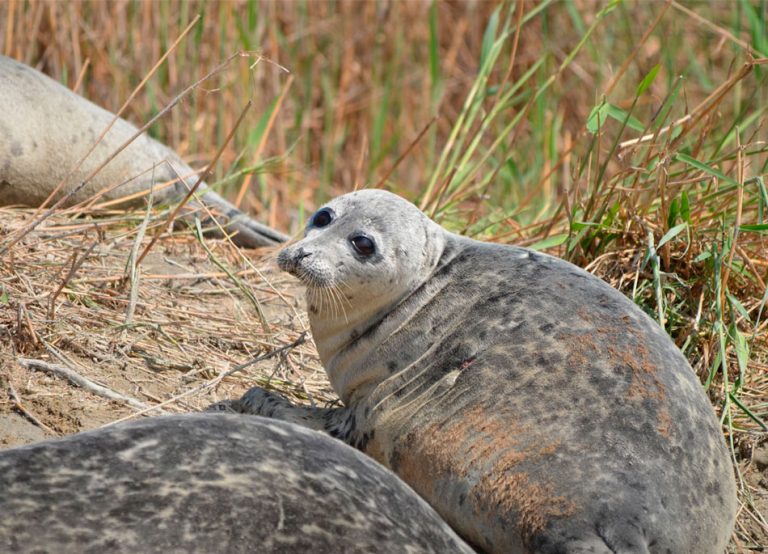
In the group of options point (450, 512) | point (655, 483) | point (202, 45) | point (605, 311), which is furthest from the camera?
point (202, 45)

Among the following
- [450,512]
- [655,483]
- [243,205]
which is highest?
[655,483]

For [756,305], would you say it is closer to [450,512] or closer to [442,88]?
[450,512]

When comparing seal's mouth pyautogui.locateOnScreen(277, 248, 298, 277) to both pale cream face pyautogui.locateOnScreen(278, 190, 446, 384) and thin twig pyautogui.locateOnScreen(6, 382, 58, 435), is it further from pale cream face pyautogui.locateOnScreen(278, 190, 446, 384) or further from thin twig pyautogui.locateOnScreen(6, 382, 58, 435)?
thin twig pyautogui.locateOnScreen(6, 382, 58, 435)

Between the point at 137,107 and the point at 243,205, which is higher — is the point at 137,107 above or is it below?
above

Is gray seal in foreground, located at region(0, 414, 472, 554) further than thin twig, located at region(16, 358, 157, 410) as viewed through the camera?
No

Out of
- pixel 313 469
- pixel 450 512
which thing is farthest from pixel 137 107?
pixel 313 469

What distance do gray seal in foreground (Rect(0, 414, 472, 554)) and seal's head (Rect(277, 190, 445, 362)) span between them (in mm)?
1108

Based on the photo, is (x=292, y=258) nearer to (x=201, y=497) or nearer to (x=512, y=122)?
(x=201, y=497)

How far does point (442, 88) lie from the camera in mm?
8086

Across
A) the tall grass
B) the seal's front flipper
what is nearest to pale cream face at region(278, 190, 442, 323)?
the seal's front flipper

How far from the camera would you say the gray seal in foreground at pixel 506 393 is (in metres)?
2.62

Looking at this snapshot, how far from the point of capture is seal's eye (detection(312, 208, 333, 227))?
3443 mm

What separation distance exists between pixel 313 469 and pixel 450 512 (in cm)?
84

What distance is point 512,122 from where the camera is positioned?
516 centimetres
